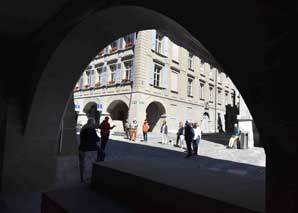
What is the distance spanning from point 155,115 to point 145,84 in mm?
4061

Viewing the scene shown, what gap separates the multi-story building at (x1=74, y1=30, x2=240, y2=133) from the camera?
814 inches

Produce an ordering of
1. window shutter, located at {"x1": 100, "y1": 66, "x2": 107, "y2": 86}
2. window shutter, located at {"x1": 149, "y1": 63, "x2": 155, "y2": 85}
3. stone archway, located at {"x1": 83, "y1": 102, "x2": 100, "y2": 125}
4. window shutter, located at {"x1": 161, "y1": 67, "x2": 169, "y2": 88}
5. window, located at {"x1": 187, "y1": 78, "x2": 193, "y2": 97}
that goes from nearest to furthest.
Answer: window shutter, located at {"x1": 149, "y1": 63, "x2": 155, "y2": 85}, window shutter, located at {"x1": 161, "y1": 67, "x2": 169, "y2": 88}, window shutter, located at {"x1": 100, "y1": 66, "x2": 107, "y2": 86}, stone archway, located at {"x1": 83, "y1": 102, "x2": 100, "y2": 125}, window, located at {"x1": 187, "y1": 78, "x2": 193, "y2": 97}

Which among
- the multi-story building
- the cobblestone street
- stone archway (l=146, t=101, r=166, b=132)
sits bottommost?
the cobblestone street

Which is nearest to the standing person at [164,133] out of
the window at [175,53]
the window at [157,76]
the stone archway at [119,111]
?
the window at [157,76]

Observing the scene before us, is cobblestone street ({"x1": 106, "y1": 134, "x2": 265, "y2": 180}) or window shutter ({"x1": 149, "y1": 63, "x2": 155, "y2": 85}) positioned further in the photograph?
window shutter ({"x1": 149, "y1": 63, "x2": 155, "y2": 85})

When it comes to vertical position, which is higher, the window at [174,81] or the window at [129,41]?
the window at [129,41]

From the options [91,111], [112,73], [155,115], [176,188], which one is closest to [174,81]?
[155,115]

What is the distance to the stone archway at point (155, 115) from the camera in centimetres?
2292

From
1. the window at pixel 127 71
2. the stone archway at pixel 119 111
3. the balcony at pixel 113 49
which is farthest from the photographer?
the stone archway at pixel 119 111

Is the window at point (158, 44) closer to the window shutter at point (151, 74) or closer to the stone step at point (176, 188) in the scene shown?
the window shutter at point (151, 74)

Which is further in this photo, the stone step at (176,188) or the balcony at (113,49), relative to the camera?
the balcony at (113,49)

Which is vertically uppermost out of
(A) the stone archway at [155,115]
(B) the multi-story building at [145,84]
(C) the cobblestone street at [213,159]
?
(B) the multi-story building at [145,84]

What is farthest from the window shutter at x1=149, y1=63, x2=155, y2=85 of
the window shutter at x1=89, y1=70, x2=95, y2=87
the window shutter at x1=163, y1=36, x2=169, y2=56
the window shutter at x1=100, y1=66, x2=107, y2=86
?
the window shutter at x1=89, y1=70, x2=95, y2=87

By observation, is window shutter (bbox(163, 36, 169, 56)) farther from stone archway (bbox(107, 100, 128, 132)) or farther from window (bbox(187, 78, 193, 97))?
stone archway (bbox(107, 100, 128, 132))
